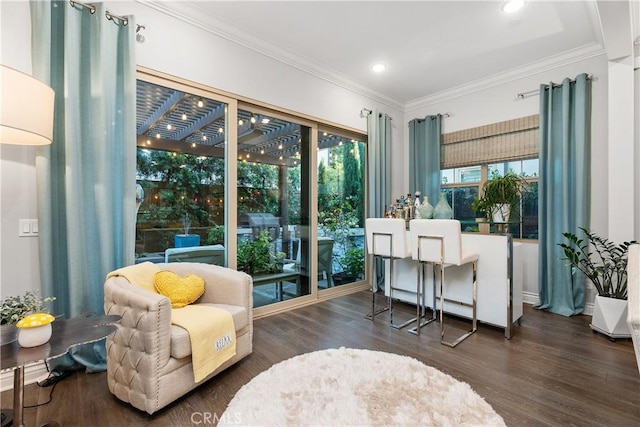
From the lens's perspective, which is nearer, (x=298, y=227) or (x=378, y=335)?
(x=378, y=335)

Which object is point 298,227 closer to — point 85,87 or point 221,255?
point 221,255

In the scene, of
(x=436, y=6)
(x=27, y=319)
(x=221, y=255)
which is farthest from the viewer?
(x=221, y=255)

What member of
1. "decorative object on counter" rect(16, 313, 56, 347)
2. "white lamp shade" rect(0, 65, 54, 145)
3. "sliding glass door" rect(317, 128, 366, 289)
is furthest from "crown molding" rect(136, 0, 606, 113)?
"decorative object on counter" rect(16, 313, 56, 347)

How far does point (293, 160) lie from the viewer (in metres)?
3.80

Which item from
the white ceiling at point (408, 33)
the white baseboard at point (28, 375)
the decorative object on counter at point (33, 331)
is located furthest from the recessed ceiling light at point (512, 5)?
the white baseboard at point (28, 375)

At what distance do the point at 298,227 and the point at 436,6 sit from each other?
107 inches

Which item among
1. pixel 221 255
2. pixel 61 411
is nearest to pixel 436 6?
pixel 221 255

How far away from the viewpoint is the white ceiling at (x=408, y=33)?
2.74 metres

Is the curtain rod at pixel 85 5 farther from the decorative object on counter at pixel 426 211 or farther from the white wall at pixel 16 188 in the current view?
the decorative object on counter at pixel 426 211

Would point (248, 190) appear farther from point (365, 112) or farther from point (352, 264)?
point (365, 112)

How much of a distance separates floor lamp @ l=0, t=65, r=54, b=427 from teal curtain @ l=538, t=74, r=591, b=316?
4657mm

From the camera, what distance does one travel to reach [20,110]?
1544 millimetres

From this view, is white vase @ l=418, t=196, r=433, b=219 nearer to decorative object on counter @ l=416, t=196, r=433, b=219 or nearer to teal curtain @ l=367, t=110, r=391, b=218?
decorative object on counter @ l=416, t=196, r=433, b=219

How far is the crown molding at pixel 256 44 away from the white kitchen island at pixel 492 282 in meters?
2.35
